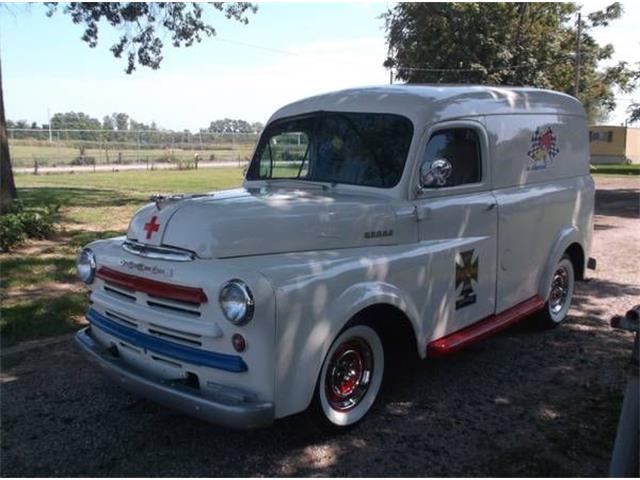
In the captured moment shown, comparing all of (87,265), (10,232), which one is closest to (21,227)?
(10,232)

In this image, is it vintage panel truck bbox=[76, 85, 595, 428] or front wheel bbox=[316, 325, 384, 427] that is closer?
vintage panel truck bbox=[76, 85, 595, 428]

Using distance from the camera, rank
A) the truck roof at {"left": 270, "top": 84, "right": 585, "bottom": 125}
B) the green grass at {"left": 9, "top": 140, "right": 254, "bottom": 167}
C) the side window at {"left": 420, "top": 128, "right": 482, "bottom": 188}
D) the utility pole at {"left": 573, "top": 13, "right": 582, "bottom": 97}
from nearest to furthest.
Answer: the side window at {"left": 420, "top": 128, "right": 482, "bottom": 188}, the truck roof at {"left": 270, "top": 84, "right": 585, "bottom": 125}, the utility pole at {"left": 573, "top": 13, "right": 582, "bottom": 97}, the green grass at {"left": 9, "top": 140, "right": 254, "bottom": 167}

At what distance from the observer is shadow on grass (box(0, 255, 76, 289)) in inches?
284

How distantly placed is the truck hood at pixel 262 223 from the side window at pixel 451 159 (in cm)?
43

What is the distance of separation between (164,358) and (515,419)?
7.60 feet

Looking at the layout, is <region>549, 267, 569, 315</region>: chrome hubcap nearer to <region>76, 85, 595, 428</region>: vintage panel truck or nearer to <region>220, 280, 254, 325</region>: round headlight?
<region>76, 85, 595, 428</region>: vintage panel truck

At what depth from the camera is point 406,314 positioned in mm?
4074

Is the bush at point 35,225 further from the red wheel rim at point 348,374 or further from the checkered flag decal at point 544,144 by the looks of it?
the checkered flag decal at point 544,144

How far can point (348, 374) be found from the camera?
3980 millimetres

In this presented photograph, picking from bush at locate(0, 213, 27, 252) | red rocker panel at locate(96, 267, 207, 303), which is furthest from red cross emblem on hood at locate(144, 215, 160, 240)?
bush at locate(0, 213, 27, 252)

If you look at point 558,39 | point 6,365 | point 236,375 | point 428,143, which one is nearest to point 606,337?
point 428,143

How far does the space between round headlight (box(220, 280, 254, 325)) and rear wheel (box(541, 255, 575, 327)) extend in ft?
12.5

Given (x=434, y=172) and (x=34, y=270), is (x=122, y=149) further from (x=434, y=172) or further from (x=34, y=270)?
(x=434, y=172)

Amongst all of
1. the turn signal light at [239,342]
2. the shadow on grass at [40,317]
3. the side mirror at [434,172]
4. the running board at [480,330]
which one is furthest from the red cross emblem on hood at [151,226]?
the shadow on grass at [40,317]
